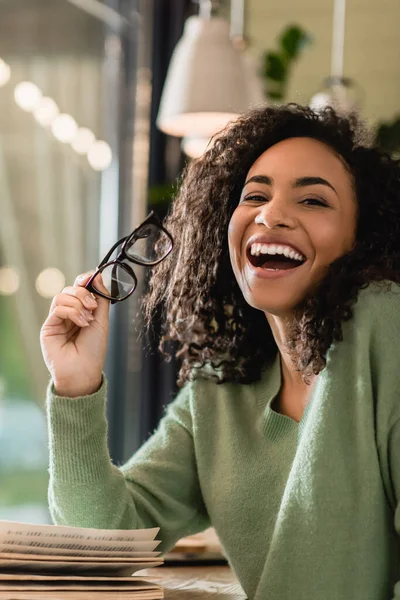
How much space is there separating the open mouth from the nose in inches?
2.0

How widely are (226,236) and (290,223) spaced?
0.21 meters

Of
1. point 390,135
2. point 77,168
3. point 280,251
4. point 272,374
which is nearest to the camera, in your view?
point 280,251

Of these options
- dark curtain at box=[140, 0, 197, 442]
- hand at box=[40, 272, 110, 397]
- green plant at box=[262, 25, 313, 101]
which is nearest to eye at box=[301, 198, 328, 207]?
hand at box=[40, 272, 110, 397]

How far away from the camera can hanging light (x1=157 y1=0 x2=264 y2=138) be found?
2.39m

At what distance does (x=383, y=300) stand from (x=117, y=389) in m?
2.69

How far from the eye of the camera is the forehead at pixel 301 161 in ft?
4.67

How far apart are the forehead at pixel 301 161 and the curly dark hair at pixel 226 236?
0.07 feet

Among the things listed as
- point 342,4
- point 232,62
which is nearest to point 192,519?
point 232,62

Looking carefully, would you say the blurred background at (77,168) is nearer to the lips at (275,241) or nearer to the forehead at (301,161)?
the forehead at (301,161)

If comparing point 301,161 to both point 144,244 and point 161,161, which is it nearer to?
point 144,244

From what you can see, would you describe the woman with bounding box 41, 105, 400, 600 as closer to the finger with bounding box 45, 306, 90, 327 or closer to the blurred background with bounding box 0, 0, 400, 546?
the finger with bounding box 45, 306, 90, 327

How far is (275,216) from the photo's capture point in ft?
4.53

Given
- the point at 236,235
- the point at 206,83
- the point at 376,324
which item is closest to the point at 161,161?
the point at 206,83

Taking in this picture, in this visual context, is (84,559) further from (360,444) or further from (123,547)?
(360,444)
